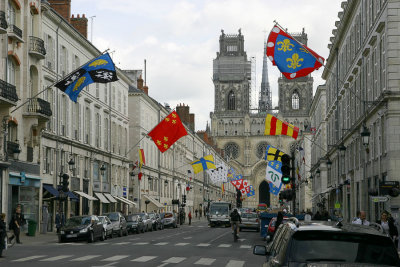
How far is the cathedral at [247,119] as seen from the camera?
15738cm

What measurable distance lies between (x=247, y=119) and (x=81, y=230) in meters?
129

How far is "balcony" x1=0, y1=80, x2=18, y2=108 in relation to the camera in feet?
115

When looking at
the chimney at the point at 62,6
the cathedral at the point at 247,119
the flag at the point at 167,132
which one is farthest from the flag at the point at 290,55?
the cathedral at the point at 247,119

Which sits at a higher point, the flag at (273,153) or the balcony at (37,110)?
the balcony at (37,110)

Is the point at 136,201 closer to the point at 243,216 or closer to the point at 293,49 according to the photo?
the point at 243,216

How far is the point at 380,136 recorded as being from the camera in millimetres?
35281

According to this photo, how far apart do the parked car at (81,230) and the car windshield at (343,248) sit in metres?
26.6

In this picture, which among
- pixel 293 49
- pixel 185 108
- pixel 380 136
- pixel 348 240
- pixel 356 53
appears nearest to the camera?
pixel 348 240

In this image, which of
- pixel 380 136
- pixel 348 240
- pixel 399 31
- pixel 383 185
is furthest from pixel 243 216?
pixel 348 240

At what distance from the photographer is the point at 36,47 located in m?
40.7

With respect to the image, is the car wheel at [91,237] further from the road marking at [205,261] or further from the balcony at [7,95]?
the road marking at [205,261]

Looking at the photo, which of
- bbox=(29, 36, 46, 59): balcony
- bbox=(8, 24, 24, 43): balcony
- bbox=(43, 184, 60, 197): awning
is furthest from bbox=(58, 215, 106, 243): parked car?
bbox=(29, 36, 46, 59): balcony

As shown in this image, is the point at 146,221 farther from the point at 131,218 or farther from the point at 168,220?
the point at 168,220

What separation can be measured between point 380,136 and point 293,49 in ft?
31.7
